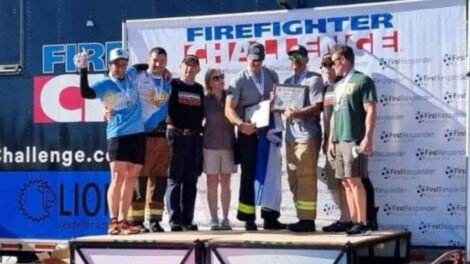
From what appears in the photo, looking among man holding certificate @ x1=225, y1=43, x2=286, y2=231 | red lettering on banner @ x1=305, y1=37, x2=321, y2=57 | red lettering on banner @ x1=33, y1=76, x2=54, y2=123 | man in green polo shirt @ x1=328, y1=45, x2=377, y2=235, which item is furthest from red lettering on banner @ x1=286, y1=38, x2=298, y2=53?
red lettering on banner @ x1=33, y1=76, x2=54, y2=123

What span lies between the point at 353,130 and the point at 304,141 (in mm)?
534

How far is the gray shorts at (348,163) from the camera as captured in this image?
6.67m

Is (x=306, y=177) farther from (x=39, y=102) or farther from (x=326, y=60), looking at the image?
(x=39, y=102)

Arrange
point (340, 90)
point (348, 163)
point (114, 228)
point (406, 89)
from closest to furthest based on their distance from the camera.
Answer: point (348, 163), point (340, 90), point (114, 228), point (406, 89)

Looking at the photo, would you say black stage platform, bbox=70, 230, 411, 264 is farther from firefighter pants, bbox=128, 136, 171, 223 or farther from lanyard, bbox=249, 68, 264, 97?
lanyard, bbox=249, 68, 264, 97

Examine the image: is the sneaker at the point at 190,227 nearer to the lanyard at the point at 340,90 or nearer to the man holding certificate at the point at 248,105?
the man holding certificate at the point at 248,105

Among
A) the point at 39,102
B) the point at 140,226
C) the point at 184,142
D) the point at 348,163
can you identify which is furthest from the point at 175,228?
the point at 39,102

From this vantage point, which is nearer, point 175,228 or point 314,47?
point 175,228

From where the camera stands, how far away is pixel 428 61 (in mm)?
7207

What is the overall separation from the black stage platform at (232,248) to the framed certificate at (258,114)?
0.92m

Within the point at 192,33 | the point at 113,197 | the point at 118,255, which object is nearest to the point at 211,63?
the point at 192,33

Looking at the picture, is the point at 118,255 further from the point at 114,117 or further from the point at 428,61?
the point at 428,61

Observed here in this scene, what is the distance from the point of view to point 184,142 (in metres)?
7.32

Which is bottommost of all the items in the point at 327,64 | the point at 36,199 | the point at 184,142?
the point at 36,199
